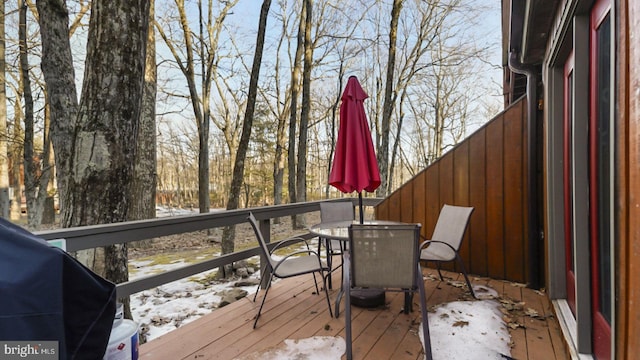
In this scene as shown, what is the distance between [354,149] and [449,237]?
1.40 metres

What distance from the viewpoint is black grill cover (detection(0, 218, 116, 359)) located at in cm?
86

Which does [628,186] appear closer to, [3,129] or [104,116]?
[104,116]

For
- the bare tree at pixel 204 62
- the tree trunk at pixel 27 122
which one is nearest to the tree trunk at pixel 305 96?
the bare tree at pixel 204 62

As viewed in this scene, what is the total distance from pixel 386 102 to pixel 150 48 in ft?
19.7

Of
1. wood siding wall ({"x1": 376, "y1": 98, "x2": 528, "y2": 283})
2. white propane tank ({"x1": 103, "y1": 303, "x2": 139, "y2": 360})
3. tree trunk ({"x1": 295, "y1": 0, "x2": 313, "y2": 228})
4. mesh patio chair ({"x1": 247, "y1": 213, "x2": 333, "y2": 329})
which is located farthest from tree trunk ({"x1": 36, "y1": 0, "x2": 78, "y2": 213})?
tree trunk ({"x1": 295, "y1": 0, "x2": 313, "y2": 228})

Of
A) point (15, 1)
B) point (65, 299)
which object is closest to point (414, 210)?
point (65, 299)

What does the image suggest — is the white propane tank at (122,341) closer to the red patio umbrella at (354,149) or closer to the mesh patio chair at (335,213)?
the red patio umbrella at (354,149)

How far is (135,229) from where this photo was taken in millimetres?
2359

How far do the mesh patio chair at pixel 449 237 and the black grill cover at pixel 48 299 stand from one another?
264cm

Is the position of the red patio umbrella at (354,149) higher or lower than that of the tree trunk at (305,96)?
lower

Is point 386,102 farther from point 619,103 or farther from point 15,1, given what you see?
point 15,1

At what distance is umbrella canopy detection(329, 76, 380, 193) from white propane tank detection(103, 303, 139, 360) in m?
1.93

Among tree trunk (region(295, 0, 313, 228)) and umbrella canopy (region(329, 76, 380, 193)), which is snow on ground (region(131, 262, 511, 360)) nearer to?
umbrella canopy (region(329, 76, 380, 193))

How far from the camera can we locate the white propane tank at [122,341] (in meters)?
1.38
